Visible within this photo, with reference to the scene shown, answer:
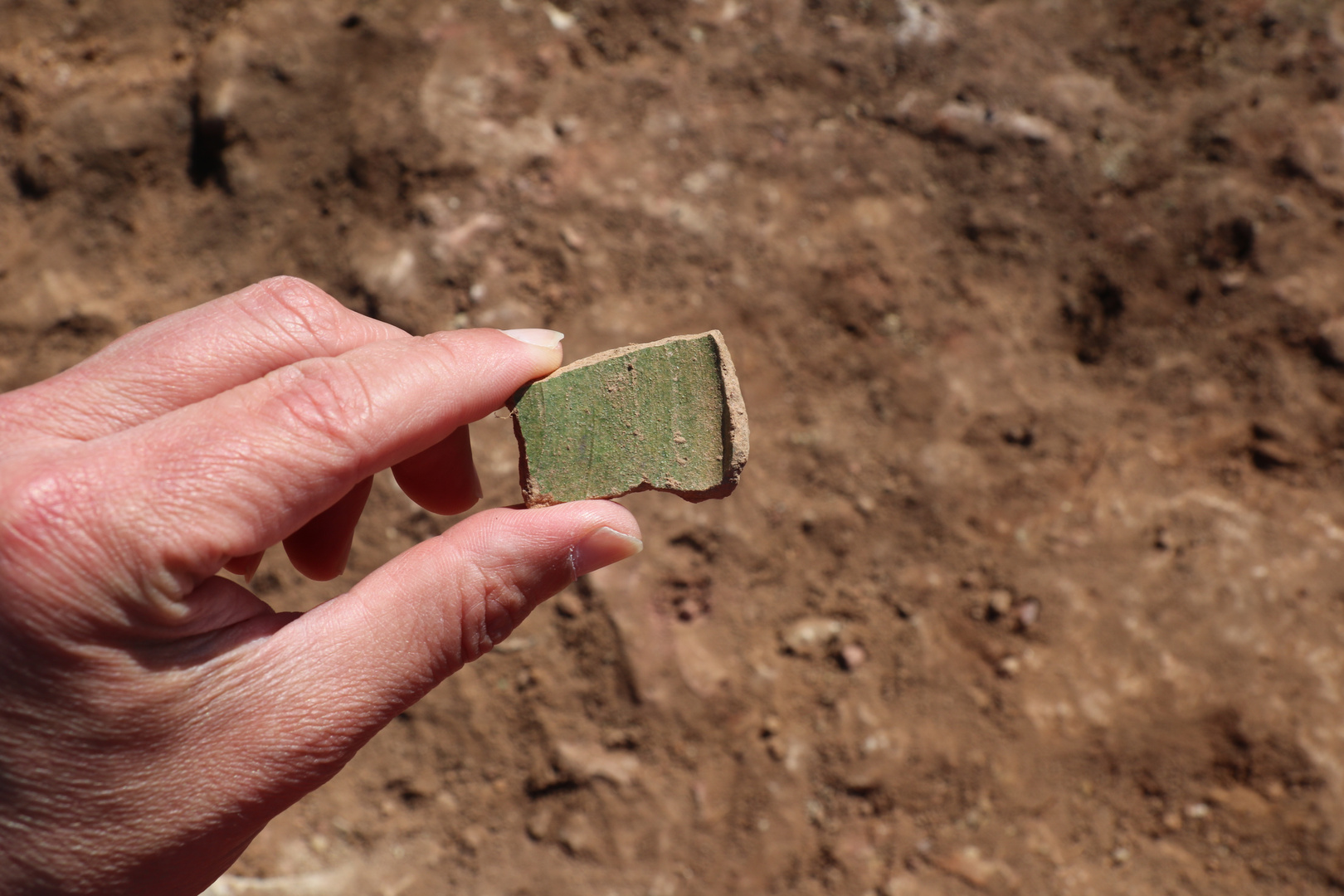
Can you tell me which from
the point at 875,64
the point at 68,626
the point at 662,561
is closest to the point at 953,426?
the point at 662,561

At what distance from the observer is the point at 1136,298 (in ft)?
9.93

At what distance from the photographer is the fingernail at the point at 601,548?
1738 mm

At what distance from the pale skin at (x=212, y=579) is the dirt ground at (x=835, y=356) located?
3.56 ft

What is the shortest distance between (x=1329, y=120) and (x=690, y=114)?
2.33 m

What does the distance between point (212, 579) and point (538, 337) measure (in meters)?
0.78

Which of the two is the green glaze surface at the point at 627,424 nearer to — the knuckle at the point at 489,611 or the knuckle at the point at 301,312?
the knuckle at the point at 489,611

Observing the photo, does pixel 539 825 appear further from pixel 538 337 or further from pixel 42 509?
pixel 42 509

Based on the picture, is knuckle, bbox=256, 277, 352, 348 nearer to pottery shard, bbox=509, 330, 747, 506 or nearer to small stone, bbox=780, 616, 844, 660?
pottery shard, bbox=509, 330, 747, 506

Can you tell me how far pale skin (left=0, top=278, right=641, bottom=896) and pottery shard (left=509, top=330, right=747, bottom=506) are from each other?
0.09 meters

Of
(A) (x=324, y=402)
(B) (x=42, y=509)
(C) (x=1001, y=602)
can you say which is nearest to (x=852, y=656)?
(C) (x=1001, y=602)

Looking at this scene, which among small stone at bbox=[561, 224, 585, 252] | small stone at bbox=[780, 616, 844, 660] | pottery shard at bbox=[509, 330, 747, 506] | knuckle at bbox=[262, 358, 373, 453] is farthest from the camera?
small stone at bbox=[561, 224, 585, 252]

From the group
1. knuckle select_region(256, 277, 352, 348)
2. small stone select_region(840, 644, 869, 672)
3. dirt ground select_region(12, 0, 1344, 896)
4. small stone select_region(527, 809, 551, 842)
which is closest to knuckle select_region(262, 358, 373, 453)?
knuckle select_region(256, 277, 352, 348)

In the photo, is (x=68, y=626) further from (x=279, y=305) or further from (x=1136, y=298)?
(x=1136, y=298)

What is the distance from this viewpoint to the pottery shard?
5.83 feet
